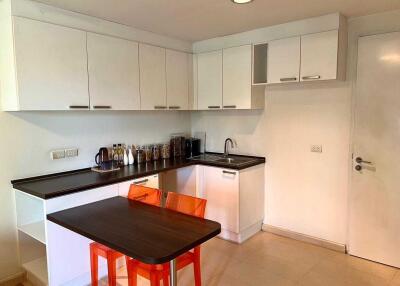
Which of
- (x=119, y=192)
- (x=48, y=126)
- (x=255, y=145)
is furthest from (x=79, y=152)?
(x=255, y=145)

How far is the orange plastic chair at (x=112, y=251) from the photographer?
2.20 metres

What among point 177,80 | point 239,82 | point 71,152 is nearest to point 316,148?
point 239,82

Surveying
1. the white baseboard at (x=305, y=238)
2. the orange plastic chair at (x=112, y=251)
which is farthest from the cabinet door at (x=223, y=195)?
the orange plastic chair at (x=112, y=251)

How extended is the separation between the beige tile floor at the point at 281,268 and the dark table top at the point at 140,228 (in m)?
0.85

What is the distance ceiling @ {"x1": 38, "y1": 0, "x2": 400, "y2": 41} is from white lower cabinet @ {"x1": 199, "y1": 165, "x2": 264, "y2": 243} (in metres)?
1.56

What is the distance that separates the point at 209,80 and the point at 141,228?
237cm

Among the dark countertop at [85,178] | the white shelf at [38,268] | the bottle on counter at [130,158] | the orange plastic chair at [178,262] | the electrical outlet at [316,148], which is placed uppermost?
the electrical outlet at [316,148]

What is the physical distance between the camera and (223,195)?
135 inches

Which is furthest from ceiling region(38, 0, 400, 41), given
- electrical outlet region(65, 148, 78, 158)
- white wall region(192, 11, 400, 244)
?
electrical outlet region(65, 148, 78, 158)

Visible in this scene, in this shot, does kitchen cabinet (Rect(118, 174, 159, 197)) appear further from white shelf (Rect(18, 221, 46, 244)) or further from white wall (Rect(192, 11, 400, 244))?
white wall (Rect(192, 11, 400, 244))

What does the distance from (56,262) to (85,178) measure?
0.74 meters

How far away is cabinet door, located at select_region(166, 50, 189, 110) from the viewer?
3566 millimetres

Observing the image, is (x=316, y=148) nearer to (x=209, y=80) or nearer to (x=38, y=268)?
(x=209, y=80)

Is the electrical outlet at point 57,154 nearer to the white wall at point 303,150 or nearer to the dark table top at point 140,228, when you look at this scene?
the dark table top at point 140,228
